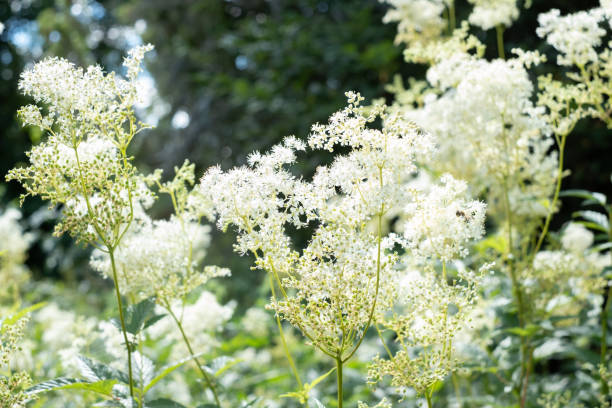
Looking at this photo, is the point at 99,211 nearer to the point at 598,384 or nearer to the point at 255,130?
the point at 598,384

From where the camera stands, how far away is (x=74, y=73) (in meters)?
1.50

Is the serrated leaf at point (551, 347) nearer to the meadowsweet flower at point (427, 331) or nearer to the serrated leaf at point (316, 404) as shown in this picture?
the meadowsweet flower at point (427, 331)

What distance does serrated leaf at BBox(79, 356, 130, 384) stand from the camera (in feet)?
5.80

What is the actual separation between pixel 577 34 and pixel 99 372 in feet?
8.05

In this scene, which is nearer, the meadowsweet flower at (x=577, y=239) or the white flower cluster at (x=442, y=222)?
the white flower cluster at (x=442, y=222)

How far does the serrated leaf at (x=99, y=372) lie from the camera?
1768 mm

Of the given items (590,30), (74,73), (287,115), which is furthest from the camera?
(287,115)

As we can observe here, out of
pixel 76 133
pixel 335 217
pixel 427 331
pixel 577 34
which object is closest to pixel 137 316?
pixel 76 133

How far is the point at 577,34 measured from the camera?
2324 millimetres

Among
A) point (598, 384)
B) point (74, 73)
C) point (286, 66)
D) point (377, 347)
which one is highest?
point (286, 66)

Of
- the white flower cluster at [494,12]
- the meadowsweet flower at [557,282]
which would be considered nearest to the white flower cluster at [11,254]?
the meadowsweet flower at [557,282]

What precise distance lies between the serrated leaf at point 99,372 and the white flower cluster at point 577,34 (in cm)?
231

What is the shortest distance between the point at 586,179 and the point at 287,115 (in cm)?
431

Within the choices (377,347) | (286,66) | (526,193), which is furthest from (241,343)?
(286,66)
